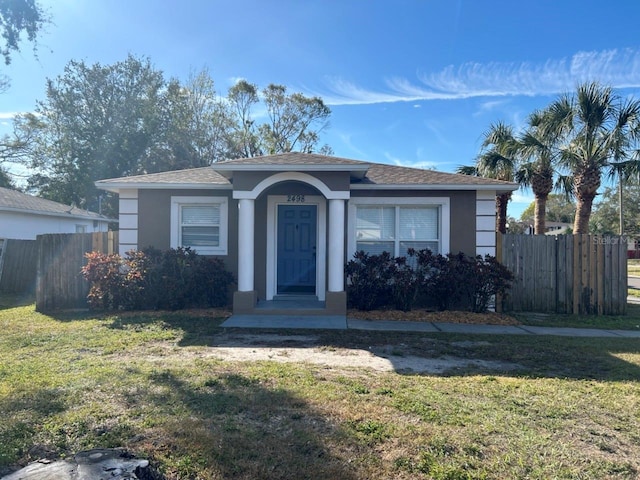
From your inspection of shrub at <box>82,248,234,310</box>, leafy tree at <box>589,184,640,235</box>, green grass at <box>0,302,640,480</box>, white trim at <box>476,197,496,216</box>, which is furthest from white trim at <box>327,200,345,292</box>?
leafy tree at <box>589,184,640,235</box>

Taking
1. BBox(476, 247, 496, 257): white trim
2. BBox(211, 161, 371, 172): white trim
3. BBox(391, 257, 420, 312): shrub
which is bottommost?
BBox(391, 257, 420, 312): shrub

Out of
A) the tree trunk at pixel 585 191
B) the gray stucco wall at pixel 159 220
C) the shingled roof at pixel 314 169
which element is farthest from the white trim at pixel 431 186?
the tree trunk at pixel 585 191

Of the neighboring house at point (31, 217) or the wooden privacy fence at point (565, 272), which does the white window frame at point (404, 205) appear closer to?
the wooden privacy fence at point (565, 272)

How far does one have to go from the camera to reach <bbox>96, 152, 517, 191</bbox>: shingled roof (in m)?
9.08

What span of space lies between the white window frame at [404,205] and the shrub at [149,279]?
3268 millimetres

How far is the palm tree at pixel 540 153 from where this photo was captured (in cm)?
1367

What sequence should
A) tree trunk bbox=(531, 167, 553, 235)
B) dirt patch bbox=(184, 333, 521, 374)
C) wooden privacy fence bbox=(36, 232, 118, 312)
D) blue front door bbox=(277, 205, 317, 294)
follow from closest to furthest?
dirt patch bbox=(184, 333, 521, 374) → wooden privacy fence bbox=(36, 232, 118, 312) → blue front door bbox=(277, 205, 317, 294) → tree trunk bbox=(531, 167, 553, 235)

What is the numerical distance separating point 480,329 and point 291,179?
4.92 metres

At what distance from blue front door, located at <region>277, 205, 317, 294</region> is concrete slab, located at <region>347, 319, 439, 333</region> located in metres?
2.38

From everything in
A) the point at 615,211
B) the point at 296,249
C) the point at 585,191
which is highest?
the point at 615,211

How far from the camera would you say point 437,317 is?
919cm

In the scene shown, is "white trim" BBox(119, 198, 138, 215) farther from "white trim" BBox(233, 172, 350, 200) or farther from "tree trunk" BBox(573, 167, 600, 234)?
"tree trunk" BBox(573, 167, 600, 234)

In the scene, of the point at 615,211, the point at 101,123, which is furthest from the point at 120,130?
the point at 615,211

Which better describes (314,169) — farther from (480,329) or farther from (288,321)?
(480,329)
